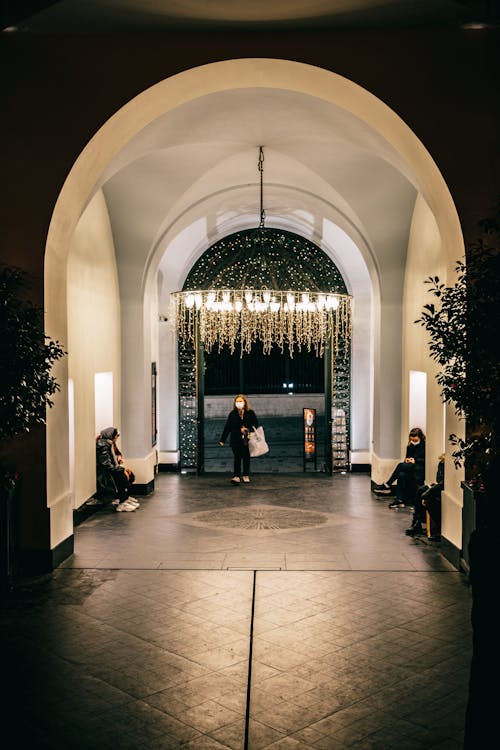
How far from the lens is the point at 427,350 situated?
9.84 m

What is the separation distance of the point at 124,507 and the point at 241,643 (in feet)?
18.0

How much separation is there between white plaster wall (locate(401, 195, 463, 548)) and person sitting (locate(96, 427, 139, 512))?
439cm

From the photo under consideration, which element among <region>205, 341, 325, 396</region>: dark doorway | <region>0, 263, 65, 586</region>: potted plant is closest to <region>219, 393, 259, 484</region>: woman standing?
<region>0, 263, 65, 586</region>: potted plant

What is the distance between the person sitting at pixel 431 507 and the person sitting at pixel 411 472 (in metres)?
1.48

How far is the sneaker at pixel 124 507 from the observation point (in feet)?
Answer: 34.7

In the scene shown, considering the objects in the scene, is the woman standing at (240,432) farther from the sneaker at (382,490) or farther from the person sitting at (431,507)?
the person sitting at (431,507)

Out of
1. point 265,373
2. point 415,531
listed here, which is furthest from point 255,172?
point 265,373

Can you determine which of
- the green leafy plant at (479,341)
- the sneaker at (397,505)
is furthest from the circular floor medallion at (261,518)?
the green leafy plant at (479,341)

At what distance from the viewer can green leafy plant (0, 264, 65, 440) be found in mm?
5586

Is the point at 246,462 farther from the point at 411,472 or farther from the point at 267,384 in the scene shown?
the point at 267,384

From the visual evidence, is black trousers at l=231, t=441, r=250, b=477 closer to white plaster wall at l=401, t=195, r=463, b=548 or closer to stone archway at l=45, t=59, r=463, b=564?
white plaster wall at l=401, t=195, r=463, b=548

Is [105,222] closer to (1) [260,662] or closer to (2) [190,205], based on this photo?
(2) [190,205]

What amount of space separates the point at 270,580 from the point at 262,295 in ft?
16.8

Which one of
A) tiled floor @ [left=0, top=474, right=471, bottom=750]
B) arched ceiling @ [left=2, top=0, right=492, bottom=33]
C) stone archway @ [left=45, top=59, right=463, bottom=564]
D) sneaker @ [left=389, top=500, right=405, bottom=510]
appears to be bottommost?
tiled floor @ [left=0, top=474, right=471, bottom=750]
